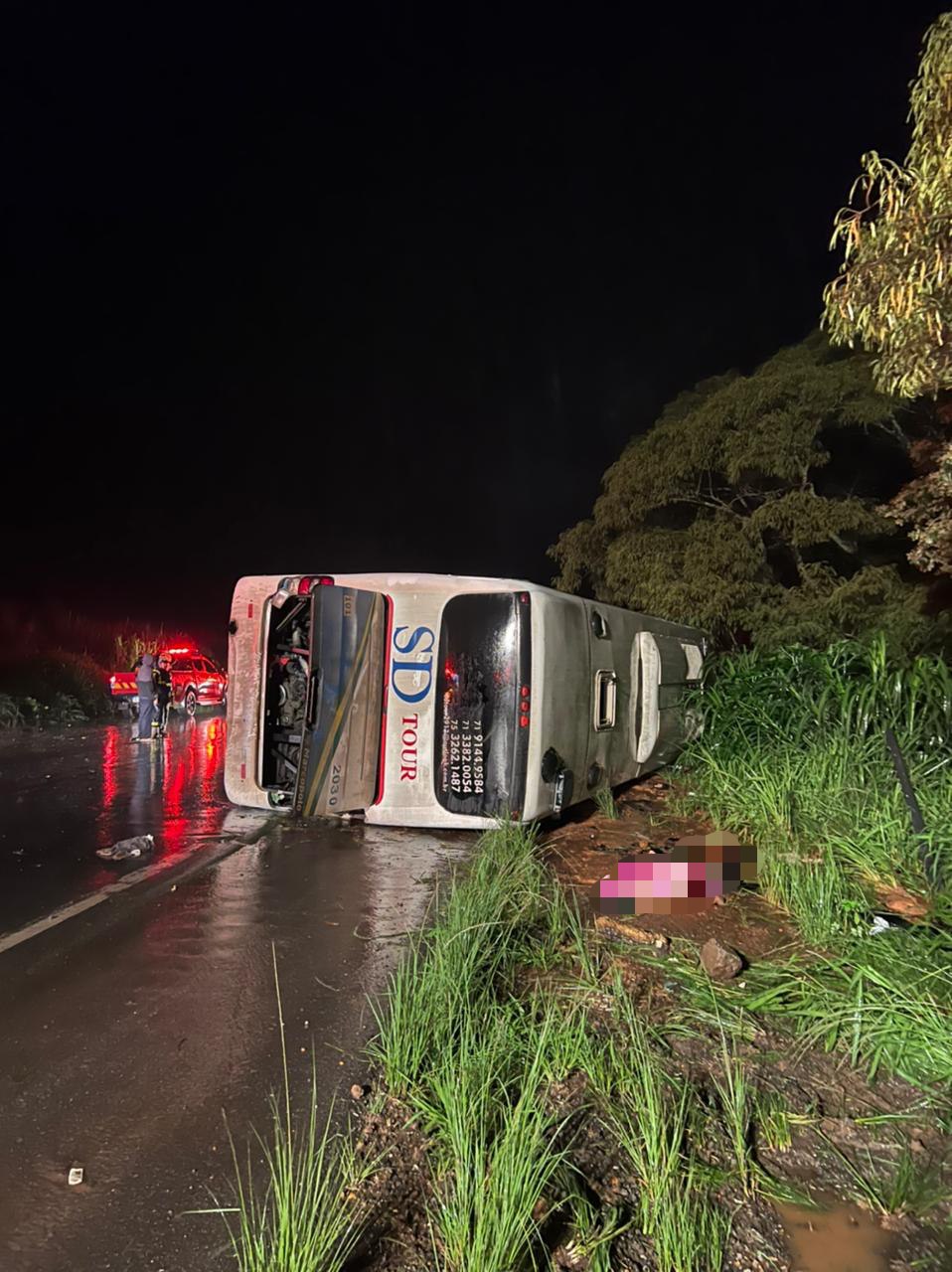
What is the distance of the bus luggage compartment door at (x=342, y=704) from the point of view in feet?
20.7

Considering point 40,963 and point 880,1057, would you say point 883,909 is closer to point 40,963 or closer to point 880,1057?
point 880,1057

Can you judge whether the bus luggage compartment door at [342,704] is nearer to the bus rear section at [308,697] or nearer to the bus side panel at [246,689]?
the bus rear section at [308,697]

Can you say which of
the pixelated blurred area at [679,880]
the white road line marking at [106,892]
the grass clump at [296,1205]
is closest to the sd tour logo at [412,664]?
the white road line marking at [106,892]

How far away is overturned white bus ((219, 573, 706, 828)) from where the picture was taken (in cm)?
620

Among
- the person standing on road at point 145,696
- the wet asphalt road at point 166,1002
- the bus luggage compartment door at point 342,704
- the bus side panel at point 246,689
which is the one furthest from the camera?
the person standing on road at point 145,696

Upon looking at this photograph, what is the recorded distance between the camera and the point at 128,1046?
319 cm

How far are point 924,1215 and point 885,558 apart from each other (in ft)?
47.2

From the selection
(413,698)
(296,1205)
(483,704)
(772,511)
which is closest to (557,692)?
(483,704)

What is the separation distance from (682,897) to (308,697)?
320 cm

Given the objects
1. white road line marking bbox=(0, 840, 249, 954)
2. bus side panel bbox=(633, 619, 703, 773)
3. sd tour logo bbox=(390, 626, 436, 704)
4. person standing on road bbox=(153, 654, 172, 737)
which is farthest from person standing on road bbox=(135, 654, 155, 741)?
bus side panel bbox=(633, 619, 703, 773)

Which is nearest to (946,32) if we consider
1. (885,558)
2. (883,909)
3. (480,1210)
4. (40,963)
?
(883,909)

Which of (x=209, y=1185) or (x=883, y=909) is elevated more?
(x=883, y=909)

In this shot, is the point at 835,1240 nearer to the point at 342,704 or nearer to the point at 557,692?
the point at 557,692

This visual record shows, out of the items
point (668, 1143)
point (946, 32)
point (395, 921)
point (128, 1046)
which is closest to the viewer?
point (668, 1143)
